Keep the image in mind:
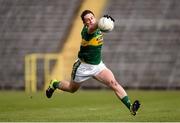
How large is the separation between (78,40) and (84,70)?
1791cm

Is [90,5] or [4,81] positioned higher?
[90,5]

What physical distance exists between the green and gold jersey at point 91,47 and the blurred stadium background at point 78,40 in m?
15.2

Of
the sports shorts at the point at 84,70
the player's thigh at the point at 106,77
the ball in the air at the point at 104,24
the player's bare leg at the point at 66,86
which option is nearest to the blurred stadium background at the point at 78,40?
the player's bare leg at the point at 66,86

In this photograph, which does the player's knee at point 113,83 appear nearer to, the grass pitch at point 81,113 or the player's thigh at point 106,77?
the player's thigh at point 106,77

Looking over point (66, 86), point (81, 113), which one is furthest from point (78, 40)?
point (66, 86)

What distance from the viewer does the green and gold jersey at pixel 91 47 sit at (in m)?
15.6

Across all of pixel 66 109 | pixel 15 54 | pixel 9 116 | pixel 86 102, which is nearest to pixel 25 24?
pixel 15 54

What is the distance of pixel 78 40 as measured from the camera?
3375cm

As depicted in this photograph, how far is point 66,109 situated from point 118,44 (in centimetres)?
1396

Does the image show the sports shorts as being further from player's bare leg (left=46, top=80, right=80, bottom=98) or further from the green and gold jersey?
player's bare leg (left=46, top=80, right=80, bottom=98)

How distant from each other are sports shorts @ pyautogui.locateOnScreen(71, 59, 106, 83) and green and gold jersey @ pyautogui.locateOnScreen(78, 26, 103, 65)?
9 cm

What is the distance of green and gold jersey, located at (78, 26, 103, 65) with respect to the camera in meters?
15.6

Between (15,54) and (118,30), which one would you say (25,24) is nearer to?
(15,54)

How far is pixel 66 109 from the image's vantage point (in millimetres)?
18828
